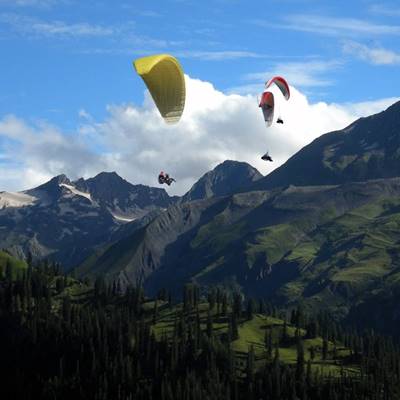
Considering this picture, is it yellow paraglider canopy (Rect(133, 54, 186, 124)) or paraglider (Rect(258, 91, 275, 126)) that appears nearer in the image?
yellow paraglider canopy (Rect(133, 54, 186, 124))

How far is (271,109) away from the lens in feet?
333

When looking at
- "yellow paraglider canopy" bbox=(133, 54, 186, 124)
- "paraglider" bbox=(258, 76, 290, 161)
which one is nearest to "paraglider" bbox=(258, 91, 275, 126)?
"paraglider" bbox=(258, 76, 290, 161)

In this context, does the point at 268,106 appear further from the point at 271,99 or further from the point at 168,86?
the point at 168,86

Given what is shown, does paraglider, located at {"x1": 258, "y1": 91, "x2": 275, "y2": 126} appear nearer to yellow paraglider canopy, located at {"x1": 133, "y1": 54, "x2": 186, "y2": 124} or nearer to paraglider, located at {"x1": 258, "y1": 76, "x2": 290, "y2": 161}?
paraglider, located at {"x1": 258, "y1": 76, "x2": 290, "y2": 161}

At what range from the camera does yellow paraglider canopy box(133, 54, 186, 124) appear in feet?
226

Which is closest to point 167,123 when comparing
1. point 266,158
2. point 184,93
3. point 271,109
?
point 184,93

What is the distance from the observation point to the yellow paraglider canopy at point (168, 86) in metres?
69.0

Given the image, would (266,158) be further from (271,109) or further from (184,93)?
(184,93)

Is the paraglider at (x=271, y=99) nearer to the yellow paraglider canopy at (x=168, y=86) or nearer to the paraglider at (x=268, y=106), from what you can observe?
the paraglider at (x=268, y=106)

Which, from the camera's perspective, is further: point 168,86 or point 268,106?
point 268,106

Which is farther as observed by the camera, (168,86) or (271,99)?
(271,99)

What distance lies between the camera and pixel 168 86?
2849 inches

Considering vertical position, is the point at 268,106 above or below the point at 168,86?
above

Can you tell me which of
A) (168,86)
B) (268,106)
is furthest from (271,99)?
(168,86)
